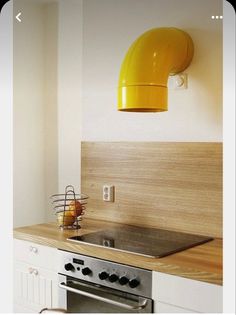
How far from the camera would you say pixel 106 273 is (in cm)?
182

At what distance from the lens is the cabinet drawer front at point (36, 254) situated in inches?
81.0

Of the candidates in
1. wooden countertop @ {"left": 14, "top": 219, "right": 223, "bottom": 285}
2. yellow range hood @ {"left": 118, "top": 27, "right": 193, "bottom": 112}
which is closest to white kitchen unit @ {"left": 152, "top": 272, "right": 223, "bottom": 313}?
wooden countertop @ {"left": 14, "top": 219, "right": 223, "bottom": 285}

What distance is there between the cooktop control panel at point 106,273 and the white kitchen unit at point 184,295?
47 millimetres

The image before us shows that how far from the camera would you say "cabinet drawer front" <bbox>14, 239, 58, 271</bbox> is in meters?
2.06

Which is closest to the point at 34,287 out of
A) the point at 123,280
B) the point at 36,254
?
the point at 36,254

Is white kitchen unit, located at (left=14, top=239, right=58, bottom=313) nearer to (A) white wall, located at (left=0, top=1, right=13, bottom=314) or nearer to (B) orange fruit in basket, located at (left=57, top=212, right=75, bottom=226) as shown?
(B) orange fruit in basket, located at (left=57, top=212, right=75, bottom=226)

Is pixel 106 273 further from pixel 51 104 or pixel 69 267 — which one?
pixel 51 104

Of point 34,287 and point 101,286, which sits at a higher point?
point 101,286

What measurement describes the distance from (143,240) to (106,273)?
26 centimetres

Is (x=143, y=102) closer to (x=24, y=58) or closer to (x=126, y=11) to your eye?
(x=126, y=11)

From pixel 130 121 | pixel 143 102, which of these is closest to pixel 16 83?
pixel 130 121

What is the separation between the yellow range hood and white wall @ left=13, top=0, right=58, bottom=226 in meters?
0.92

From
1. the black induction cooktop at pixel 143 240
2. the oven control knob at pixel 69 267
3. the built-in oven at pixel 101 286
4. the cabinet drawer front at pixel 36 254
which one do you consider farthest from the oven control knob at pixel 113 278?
the cabinet drawer front at pixel 36 254

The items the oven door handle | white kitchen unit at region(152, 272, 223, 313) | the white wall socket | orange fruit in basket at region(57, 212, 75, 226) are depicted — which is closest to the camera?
white kitchen unit at region(152, 272, 223, 313)
